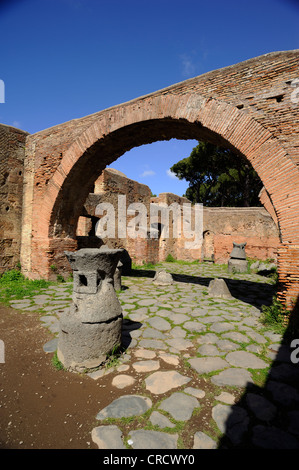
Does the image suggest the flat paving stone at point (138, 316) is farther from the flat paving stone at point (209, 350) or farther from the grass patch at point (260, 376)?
the grass patch at point (260, 376)

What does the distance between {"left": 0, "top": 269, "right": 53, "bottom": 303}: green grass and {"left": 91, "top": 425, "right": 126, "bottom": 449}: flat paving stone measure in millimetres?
4179

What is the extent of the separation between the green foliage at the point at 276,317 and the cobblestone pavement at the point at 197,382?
17 centimetres

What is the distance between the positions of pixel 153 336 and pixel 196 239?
1184cm

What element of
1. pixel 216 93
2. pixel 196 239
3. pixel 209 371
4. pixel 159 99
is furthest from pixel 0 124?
pixel 196 239

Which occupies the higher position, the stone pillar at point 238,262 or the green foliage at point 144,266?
the stone pillar at point 238,262

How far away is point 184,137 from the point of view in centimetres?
636

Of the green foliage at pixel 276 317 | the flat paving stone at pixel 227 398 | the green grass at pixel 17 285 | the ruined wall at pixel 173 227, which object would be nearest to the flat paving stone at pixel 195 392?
the flat paving stone at pixel 227 398

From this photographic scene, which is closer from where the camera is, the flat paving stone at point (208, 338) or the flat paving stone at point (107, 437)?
the flat paving stone at point (107, 437)

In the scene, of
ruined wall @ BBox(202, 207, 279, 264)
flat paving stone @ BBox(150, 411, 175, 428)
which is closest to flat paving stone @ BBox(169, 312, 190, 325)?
flat paving stone @ BBox(150, 411, 175, 428)

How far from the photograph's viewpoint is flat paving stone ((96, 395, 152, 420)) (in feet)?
6.16

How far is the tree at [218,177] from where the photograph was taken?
2033cm

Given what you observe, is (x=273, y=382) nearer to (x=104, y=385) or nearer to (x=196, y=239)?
(x=104, y=385)

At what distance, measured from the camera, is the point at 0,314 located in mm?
4164

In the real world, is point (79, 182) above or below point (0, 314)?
above
